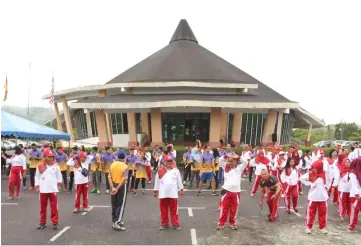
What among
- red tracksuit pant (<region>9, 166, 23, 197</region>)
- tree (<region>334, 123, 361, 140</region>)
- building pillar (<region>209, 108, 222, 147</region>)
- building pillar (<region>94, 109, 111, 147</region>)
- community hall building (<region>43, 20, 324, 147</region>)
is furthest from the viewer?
tree (<region>334, 123, 361, 140</region>)

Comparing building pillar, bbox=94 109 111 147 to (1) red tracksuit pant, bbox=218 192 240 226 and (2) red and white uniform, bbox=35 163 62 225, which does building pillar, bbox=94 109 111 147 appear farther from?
(1) red tracksuit pant, bbox=218 192 240 226

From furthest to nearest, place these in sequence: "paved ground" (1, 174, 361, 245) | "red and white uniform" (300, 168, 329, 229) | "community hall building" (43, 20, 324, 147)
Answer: "community hall building" (43, 20, 324, 147) → "red and white uniform" (300, 168, 329, 229) → "paved ground" (1, 174, 361, 245)

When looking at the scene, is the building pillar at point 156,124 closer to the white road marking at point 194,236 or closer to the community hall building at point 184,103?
the community hall building at point 184,103

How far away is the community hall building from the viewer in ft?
98.9

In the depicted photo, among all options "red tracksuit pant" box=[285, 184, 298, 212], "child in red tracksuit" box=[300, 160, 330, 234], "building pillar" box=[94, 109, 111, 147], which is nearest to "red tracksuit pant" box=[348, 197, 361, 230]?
"child in red tracksuit" box=[300, 160, 330, 234]

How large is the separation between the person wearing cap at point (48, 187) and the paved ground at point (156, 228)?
0.97 ft

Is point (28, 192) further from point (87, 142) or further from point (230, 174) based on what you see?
point (87, 142)

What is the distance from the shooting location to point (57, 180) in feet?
28.2

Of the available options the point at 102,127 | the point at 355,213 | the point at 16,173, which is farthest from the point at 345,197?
the point at 102,127

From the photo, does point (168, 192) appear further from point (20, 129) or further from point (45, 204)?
point (20, 129)

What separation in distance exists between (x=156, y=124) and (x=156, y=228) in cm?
2228

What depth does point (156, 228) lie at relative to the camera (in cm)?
841

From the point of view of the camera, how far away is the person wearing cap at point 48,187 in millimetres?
8305

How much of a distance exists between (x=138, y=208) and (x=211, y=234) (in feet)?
11.7
